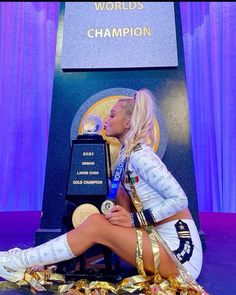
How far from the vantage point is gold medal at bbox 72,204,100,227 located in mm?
1798

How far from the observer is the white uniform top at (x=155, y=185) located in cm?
163

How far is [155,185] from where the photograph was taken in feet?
5.40

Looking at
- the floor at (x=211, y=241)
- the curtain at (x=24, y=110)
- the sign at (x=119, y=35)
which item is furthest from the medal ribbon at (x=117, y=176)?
the curtain at (x=24, y=110)

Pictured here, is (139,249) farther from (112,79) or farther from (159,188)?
(112,79)

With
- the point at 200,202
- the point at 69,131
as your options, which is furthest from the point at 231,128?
the point at 69,131

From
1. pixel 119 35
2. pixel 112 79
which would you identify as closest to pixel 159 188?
pixel 112 79

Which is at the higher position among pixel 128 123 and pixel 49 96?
pixel 49 96

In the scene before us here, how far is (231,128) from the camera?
443 cm

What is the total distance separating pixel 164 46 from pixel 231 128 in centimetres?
199

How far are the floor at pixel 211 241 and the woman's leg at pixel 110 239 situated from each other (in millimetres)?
267

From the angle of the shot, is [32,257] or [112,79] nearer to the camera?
[32,257]

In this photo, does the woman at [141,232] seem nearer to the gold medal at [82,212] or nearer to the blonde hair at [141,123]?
the blonde hair at [141,123]

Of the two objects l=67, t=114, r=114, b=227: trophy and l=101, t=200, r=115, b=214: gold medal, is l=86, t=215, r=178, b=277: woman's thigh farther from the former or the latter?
l=67, t=114, r=114, b=227: trophy

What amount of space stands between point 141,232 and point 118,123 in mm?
491
